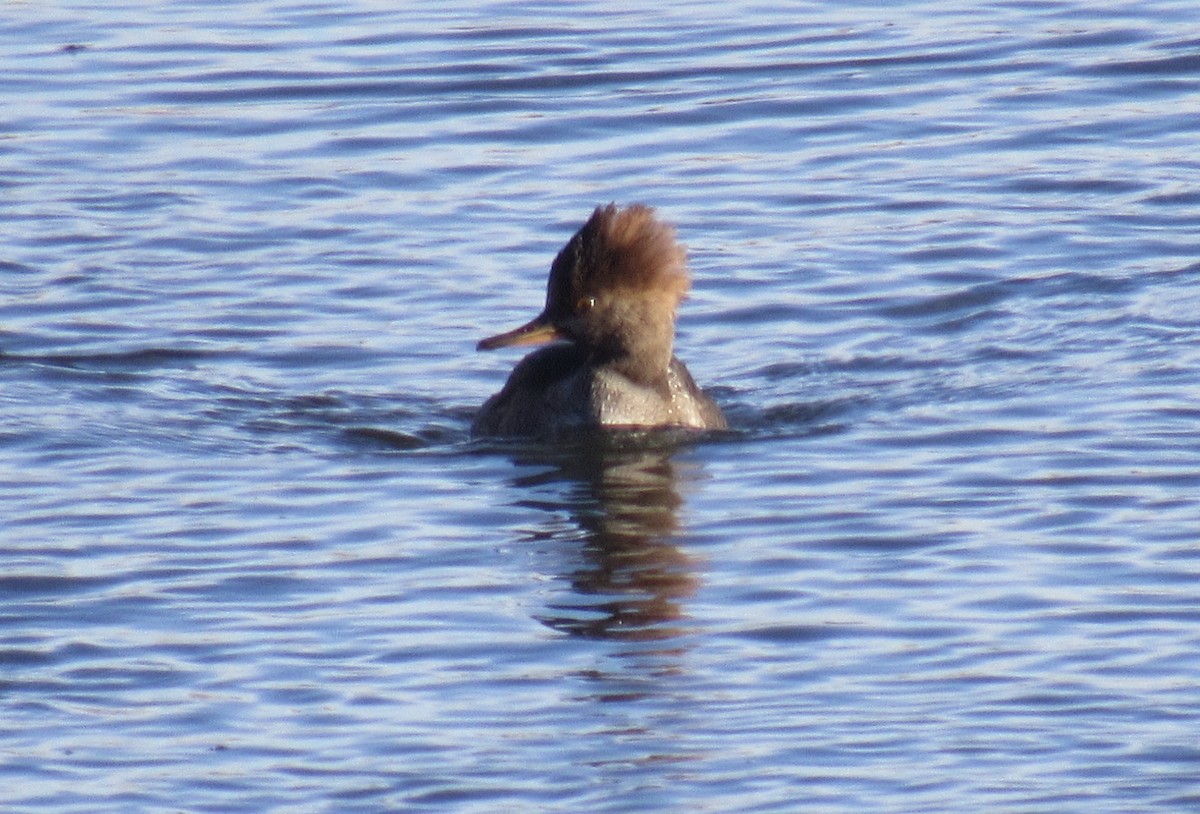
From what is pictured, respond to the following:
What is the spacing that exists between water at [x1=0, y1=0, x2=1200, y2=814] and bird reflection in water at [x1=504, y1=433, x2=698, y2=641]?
26 millimetres

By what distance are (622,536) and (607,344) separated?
1759 millimetres

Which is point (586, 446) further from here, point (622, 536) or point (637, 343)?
point (622, 536)

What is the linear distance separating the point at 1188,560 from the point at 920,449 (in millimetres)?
1924

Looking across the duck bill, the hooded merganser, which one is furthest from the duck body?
the duck bill

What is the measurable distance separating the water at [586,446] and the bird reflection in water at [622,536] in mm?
26

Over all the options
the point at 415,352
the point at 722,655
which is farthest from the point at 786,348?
the point at 722,655

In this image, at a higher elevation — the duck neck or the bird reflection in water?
the duck neck

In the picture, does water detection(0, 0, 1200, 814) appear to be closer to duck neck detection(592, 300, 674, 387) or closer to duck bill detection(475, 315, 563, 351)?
duck neck detection(592, 300, 674, 387)

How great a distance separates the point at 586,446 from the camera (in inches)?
423

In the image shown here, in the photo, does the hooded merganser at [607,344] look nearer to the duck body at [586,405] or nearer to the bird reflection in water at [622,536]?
the duck body at [586,405]

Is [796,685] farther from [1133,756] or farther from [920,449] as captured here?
[920,449]

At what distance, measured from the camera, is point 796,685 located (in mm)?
7383

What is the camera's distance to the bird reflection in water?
8.21 metres

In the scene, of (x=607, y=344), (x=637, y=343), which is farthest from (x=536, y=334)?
(x=637, y=343)
